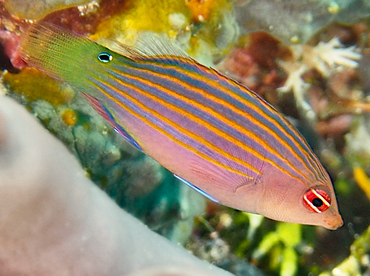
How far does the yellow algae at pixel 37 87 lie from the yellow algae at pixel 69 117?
0.10m

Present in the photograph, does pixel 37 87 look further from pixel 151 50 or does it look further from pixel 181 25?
pixel 181 25

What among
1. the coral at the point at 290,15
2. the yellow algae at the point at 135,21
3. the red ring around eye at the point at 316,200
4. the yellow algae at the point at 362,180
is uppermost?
the yellow algae at the point at 135,21

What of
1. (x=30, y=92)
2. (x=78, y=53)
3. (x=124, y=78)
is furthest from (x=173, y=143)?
(x=30, y=92)

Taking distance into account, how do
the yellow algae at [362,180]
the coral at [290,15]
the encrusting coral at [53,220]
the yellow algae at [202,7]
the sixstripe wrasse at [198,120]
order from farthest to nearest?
the yellow algae at [362,180], the coral at [290,15], the yellow algae at [202,7], the sixstripe wrasse at [198,120], the encrusting coral at [53,220]

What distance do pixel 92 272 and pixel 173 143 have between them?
672 millimetres

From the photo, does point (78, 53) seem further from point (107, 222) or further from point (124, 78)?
point (107, 222)

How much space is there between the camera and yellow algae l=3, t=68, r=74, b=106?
7.30ft

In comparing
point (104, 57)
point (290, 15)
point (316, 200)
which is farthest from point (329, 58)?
point (104, 57)

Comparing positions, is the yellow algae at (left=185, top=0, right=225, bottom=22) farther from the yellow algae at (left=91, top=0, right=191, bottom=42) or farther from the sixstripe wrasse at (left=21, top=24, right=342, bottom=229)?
the sixstripe wrasse at (left=21, top=24, right=342, bottom=229)

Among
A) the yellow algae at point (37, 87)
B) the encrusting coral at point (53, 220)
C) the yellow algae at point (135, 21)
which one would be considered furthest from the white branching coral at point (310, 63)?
the encrusting coral at point (53, 220)

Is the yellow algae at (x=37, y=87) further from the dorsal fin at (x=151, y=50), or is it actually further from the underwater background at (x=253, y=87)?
the dorsal fin at (x=151, y=50)

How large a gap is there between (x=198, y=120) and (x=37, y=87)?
3.94 ft

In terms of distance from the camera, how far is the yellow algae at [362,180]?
316 centimetres

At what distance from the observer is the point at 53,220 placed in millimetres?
1465
